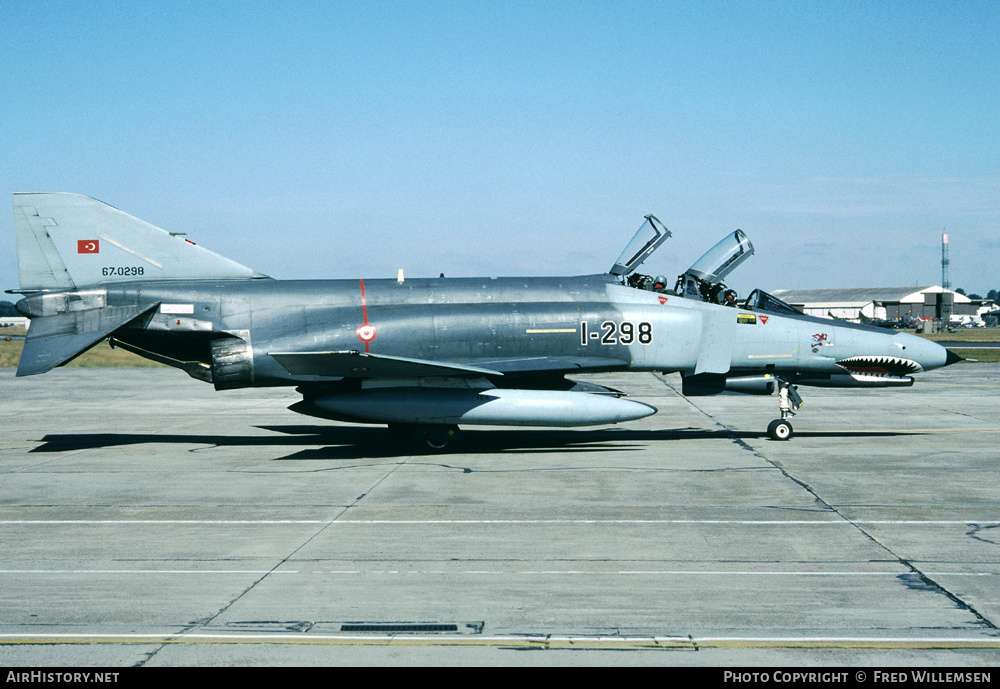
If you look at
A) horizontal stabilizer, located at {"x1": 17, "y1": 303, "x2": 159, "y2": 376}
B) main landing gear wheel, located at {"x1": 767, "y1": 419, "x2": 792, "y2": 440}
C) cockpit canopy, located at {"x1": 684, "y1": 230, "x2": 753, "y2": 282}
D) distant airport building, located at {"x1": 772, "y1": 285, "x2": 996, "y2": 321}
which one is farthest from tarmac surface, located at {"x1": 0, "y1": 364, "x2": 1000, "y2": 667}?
distant airport building, located at {"x1": 772, "y1": 285, "x2": 996, "y2": 321}

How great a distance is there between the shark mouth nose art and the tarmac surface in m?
1.34

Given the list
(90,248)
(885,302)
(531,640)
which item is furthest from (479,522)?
(885,302)

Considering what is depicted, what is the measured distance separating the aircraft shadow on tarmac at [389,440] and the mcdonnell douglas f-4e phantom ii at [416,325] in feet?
2.54

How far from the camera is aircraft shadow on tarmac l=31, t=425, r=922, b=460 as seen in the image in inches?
599

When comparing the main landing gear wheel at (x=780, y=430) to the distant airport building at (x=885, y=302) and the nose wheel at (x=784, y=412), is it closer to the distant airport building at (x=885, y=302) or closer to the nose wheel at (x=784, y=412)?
the nose wheel at (x=784, y=412)

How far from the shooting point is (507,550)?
8.47 m

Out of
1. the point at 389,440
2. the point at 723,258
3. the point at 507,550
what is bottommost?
the point at 389,440

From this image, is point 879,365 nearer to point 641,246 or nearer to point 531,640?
point 641,246

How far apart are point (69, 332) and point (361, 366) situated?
18.2ft

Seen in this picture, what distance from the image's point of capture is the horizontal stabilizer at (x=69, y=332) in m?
14.3

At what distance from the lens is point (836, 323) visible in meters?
16.2

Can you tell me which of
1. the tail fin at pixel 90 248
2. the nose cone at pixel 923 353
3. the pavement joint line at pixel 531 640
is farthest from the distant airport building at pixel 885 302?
the pavement joint line at pixel 531 640

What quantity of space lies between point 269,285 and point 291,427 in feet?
14.6
